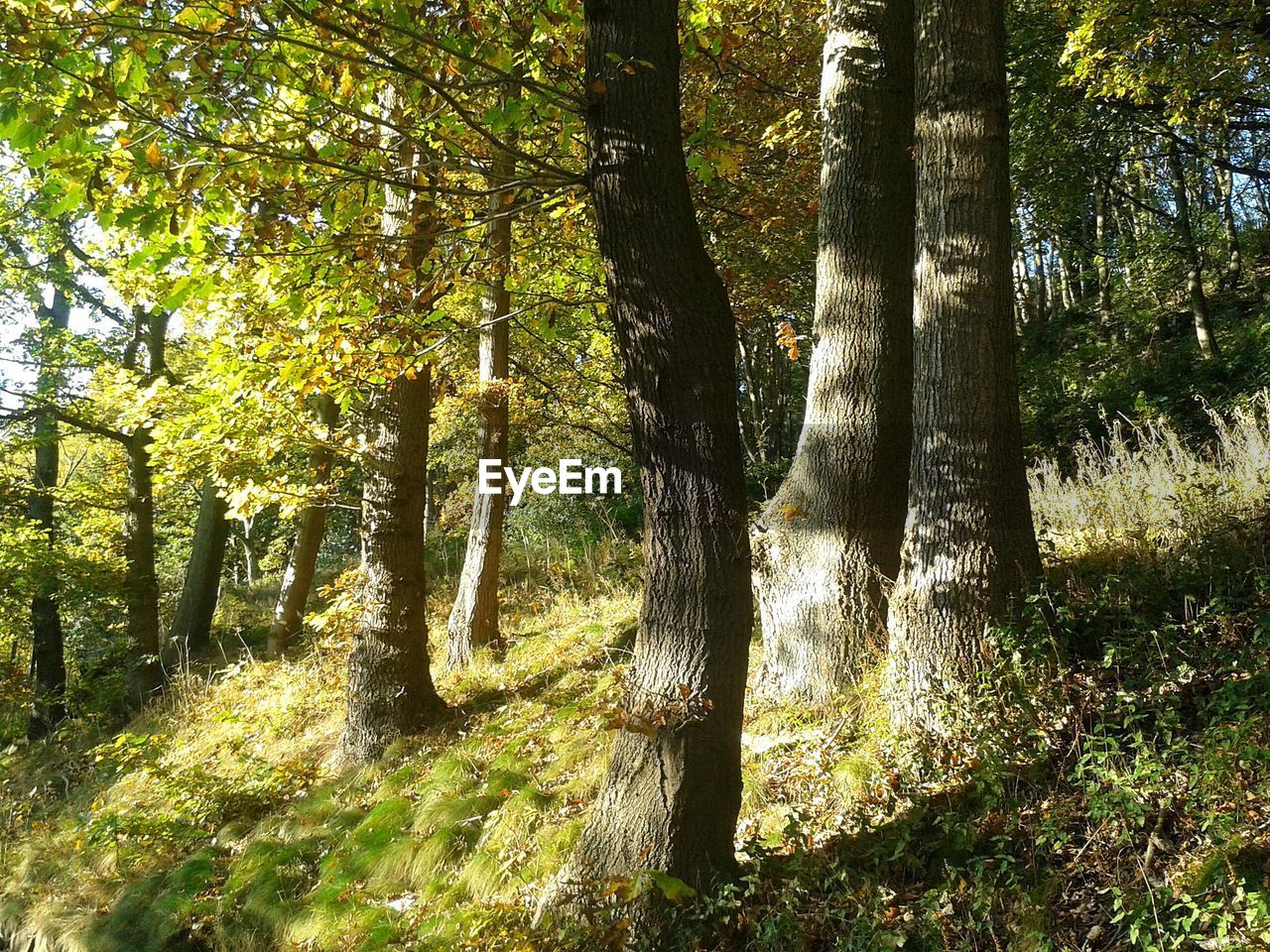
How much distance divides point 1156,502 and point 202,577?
1252cm

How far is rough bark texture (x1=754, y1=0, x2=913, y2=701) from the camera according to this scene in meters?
4.35

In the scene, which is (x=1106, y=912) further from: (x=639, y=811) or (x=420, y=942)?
(x=420, y=942)

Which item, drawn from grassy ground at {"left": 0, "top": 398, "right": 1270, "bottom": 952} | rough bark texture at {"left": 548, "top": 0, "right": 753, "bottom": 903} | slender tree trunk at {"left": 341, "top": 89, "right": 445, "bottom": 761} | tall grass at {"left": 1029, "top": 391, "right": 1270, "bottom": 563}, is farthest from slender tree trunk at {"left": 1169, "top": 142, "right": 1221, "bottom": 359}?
rough bark texture at {"left": 548, "top": 0, "right": 753, "bottom": 903}

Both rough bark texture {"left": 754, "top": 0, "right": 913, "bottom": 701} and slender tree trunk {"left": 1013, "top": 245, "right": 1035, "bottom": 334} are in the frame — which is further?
slender tree trunk {"left": 1013, "top": 245, "right": 1035, "bottom": 334}

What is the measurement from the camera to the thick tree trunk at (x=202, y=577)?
11977mm

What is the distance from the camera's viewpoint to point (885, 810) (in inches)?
130

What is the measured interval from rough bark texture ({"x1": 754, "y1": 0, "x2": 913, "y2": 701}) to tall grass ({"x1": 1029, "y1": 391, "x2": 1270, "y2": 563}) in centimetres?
103

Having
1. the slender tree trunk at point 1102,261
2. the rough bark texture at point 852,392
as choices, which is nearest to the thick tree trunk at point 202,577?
the rough bark texture at point 852,392

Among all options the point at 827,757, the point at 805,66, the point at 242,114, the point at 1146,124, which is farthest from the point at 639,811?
the point at 1146,124

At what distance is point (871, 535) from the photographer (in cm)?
437

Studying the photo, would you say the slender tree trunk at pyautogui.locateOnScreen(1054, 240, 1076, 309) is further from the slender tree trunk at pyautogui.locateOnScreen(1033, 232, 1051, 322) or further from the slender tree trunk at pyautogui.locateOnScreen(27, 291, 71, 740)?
the slender tree trunk at pyautogui.locateOnScreen(27, 291, 71, 740)

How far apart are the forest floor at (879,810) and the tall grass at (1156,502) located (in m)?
0.02

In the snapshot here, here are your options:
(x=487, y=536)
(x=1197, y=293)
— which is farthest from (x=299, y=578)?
(x=1197, y=293)

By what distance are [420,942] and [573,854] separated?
0.98 m
